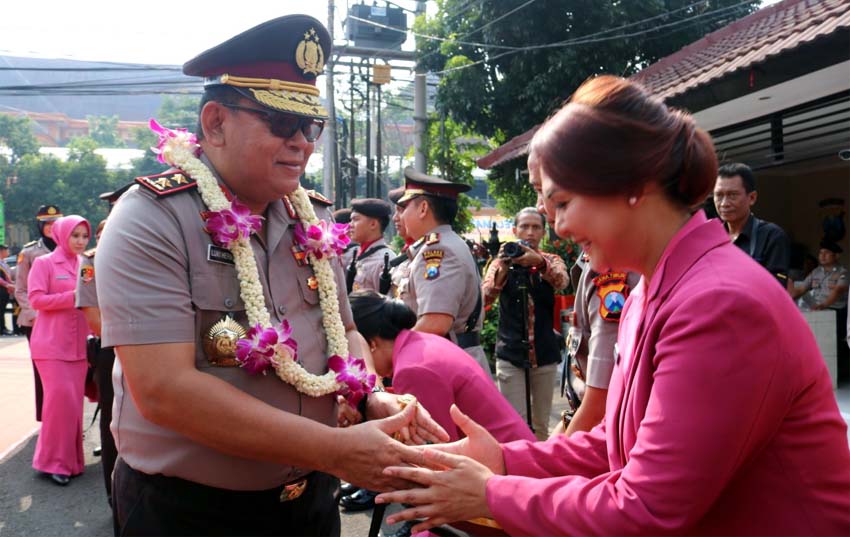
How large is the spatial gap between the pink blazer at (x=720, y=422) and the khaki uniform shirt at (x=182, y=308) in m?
0.81

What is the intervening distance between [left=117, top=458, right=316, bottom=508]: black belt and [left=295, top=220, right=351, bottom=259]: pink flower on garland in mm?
705

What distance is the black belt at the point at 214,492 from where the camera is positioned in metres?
1.85

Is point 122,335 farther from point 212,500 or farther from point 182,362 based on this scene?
point 212,500

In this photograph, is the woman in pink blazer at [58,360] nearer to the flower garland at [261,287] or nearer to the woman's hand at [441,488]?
the flower garland at [261,287]

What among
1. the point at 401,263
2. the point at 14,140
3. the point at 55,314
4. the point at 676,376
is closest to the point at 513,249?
the point at 401,263

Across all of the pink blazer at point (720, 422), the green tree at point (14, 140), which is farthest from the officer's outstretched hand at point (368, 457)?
the green tree at point (14, 140)

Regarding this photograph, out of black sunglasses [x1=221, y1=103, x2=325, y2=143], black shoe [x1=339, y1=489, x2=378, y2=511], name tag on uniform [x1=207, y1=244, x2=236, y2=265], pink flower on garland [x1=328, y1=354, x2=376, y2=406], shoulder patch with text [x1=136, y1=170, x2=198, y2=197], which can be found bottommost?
black shoe [x1=339, y1=489, x2=378, y2=511]

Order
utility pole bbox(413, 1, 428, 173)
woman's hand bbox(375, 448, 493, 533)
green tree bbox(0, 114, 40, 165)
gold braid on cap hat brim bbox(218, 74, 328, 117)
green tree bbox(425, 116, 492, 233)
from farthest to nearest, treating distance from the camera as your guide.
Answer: green tree bbox(0, 114, 40, 165), green tree bbox(425, 116, 492, 233), utility pole bbox(413, 1, 428, 173), gold braid on cap hat brim bbox(218, 74, 328, 117), woman's hand bbox(375, 448, 493, 533)

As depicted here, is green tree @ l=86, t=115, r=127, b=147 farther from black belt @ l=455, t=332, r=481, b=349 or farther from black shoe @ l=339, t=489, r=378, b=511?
black belt @ l=455, t=332, r=481, b=349

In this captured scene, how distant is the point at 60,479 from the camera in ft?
17.4

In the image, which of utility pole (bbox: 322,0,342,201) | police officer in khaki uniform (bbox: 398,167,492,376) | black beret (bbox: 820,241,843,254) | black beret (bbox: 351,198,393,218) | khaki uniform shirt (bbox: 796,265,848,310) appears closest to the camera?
police officer in khaki uniform (bbox: 398,167,492,376)

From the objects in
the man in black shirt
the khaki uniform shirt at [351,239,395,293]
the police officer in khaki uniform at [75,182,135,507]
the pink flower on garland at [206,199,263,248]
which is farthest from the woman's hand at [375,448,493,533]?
the khaki uniform shirt at [351,239,395,293]

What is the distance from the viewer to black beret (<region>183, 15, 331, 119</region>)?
193cm

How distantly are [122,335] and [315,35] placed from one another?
3.49 ft
